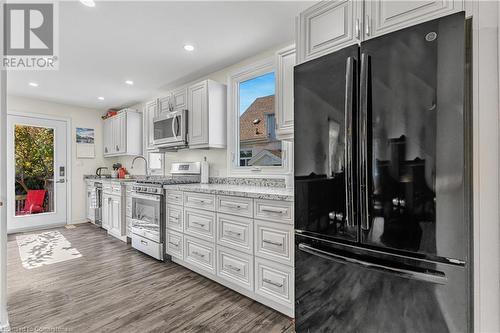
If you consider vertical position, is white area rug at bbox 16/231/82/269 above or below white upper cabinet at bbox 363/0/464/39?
below

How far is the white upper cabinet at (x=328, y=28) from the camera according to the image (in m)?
1.44

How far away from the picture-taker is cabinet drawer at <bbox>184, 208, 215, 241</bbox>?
246 centimetres

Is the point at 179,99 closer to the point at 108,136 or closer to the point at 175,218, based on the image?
the point at 175,218

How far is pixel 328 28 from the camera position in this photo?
5.14 ft

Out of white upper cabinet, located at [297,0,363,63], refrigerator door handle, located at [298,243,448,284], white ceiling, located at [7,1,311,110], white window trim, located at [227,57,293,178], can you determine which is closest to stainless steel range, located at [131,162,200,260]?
white window trim, located at [227,57,293,178]

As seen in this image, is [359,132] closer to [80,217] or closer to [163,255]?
Result: [163,255]

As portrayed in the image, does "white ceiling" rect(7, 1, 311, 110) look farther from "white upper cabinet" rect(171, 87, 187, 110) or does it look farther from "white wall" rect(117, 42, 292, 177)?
"white upper cabinet" rect(171, 87, 187, 110)

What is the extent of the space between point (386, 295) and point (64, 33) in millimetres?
3386

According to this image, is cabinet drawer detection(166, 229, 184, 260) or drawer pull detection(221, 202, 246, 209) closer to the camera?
drawer pull detection(221, 202, 246, 209)

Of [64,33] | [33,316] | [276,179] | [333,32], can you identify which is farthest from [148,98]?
[333,32]

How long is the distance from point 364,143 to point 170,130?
2939 mm

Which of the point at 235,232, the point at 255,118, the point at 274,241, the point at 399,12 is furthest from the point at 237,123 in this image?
the point at 399,12

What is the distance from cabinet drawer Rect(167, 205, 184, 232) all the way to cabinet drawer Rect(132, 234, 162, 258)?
0.33 meters

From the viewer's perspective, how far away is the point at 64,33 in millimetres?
2430
